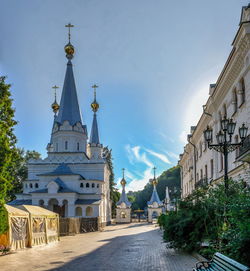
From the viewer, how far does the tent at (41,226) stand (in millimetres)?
20234

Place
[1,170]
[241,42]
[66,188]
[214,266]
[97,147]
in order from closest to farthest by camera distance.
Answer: [214,266]
[241,42]
[1,170]
[66,188]
[97,147]

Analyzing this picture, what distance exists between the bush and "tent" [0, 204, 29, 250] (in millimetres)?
7521

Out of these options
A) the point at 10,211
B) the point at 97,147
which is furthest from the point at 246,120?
the point at 97,147

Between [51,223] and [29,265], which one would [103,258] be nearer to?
[29,265]

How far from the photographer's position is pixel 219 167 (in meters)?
23.4

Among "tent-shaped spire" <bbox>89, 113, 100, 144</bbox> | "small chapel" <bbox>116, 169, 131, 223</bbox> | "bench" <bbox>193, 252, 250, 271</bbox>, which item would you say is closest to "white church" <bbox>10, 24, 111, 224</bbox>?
"tent-shaped spire" <bbox>89, 113, 100, 144</bbox>

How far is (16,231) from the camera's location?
60.4 feet

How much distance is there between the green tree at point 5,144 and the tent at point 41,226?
272cm

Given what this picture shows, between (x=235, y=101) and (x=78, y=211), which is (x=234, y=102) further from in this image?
(x=78, y=211)

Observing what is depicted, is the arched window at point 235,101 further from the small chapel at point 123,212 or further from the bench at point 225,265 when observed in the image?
the small chapel at point 123,212

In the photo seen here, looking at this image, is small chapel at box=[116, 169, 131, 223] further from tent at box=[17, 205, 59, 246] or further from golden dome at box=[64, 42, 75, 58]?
tent at box=[17, 205, 59, 246]

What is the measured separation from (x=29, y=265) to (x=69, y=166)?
135ft

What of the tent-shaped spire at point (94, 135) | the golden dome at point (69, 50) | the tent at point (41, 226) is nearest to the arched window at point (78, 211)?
the tent-shaped spire at point (94, 135)

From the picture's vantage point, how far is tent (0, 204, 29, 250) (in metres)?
17.5
